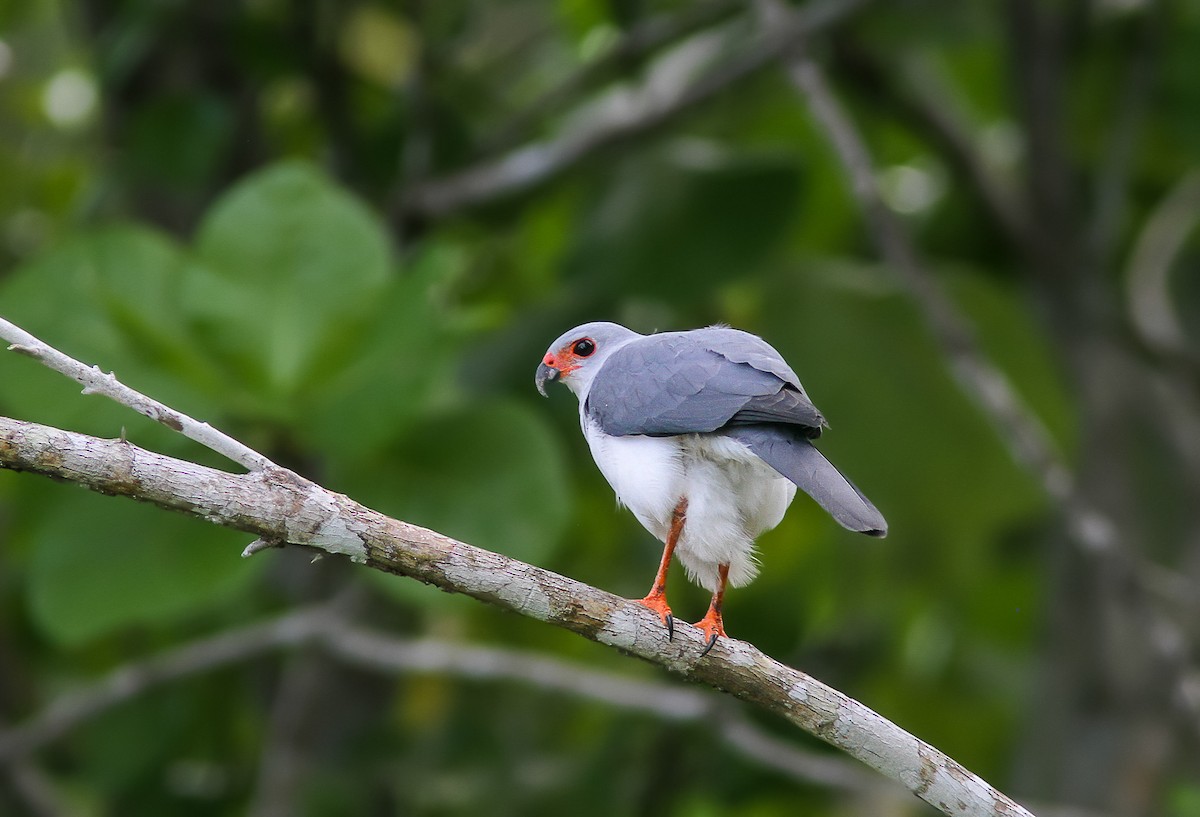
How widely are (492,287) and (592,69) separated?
31.6 inches

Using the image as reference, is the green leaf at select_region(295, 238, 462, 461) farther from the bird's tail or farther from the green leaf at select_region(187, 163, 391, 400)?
the bird's tail

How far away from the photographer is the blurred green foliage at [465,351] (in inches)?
107

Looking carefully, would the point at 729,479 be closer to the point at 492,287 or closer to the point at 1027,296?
→ the point at 492,287

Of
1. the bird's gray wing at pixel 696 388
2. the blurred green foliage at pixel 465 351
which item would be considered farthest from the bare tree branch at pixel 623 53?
the bird's gray wing at pixel 696 388

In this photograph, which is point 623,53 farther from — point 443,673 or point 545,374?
point 545,374

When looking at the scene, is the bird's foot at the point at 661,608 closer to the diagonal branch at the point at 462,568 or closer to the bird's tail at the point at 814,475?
the diagonal branch at the point at 462,568

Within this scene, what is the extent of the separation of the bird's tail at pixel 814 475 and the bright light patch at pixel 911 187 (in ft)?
10.6

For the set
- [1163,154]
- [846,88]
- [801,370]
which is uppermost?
[1163,154]

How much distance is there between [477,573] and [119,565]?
1.72 meters

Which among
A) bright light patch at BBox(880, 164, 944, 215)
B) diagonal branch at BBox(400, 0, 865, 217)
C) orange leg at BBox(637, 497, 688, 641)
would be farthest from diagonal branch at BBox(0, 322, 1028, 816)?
bright light patch at BBox(880, 164, 944, 215)

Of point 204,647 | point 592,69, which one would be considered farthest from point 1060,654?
point 204,647

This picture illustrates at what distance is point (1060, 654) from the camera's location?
3822 mm

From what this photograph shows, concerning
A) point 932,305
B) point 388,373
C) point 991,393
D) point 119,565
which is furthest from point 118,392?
point 932,305

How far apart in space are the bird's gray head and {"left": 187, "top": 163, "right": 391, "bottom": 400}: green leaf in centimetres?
86
